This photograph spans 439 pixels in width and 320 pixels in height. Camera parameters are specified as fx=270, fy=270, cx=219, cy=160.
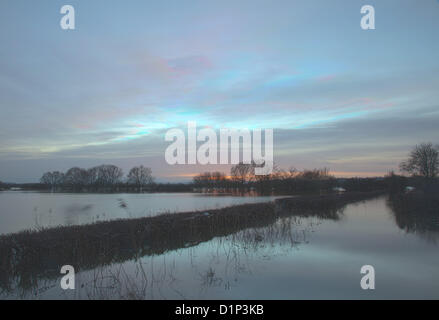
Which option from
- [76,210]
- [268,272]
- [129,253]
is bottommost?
[76,210]

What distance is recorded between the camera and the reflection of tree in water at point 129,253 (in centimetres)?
696

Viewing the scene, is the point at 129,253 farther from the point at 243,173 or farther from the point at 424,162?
the point at 243,173

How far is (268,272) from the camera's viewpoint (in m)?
7.61

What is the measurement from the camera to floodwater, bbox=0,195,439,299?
6.24 m

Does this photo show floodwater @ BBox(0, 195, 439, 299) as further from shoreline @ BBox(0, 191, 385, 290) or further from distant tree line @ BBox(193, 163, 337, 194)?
distant tree line @ BBox(193, 163, 337, 194)

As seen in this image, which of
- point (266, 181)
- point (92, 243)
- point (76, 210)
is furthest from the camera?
point (266, 181)

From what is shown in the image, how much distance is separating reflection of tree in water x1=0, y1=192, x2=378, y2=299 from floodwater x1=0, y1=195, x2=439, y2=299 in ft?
0.14

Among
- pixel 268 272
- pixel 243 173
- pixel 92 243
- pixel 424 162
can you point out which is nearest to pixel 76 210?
pixel 92 243

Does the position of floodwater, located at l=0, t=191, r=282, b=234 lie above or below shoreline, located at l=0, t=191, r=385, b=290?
below

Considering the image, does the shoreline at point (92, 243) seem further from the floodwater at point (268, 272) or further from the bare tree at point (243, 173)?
the bare tree at point (243, 173)

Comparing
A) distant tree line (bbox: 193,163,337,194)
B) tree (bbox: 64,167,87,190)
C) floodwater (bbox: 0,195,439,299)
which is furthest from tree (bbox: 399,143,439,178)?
tree (bbox: 64,167,87,190)

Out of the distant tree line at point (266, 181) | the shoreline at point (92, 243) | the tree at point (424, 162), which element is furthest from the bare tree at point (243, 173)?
the shoreline at point (92, 243)

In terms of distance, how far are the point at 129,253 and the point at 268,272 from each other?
534cm
